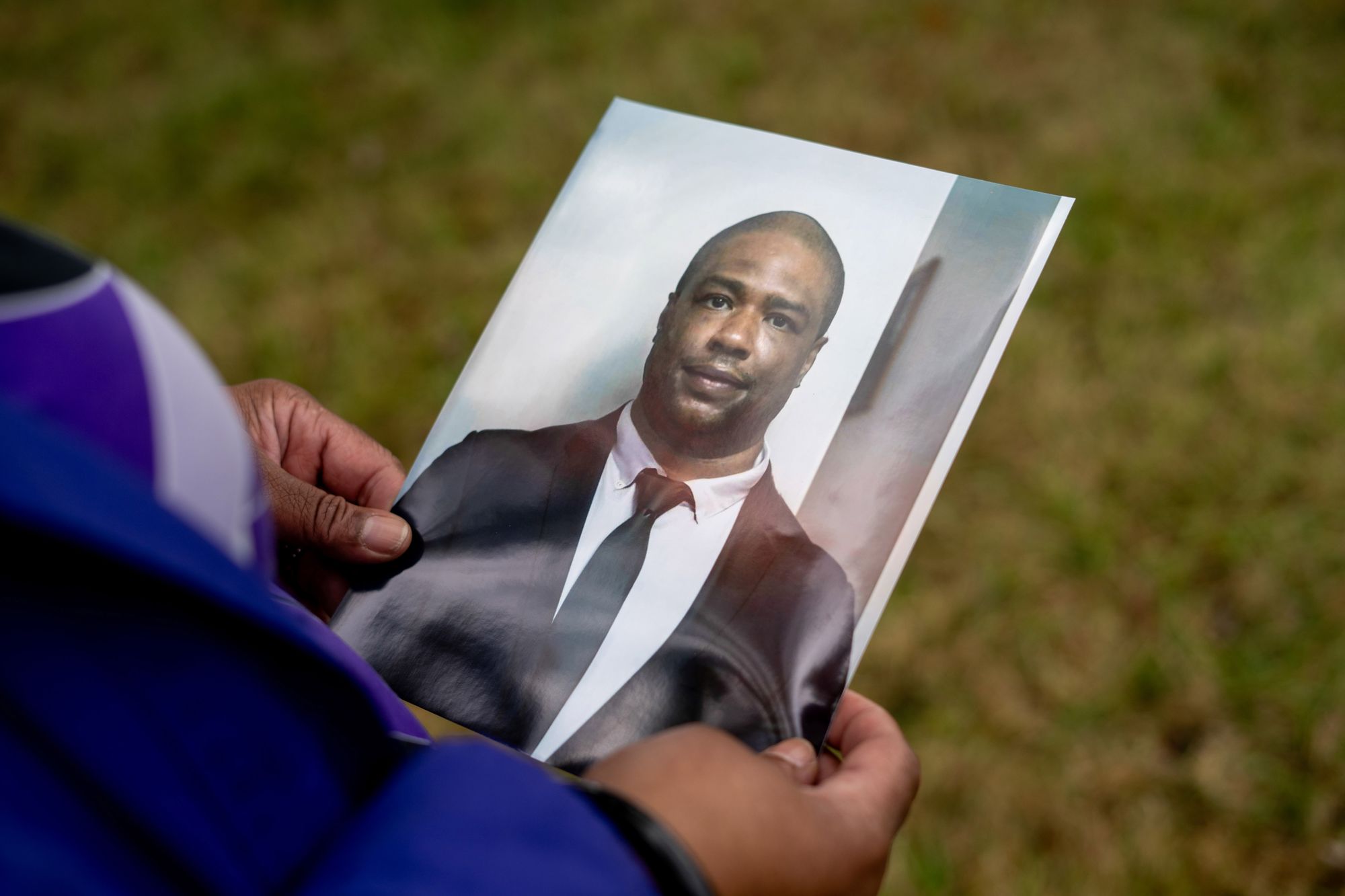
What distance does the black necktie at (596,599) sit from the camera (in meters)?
0.65

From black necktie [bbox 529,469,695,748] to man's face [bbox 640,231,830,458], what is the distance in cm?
4

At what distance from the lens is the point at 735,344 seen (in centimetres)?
70

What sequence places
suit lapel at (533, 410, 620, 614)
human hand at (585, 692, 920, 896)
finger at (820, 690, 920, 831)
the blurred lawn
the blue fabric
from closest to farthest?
1. the blue fabric
2. human hand at (585, 692, 920, 896)
3. finger at (820, 690, 920, 831)
4. suit lapel at (533, 410, 620, 614)
5. the blurred lawn

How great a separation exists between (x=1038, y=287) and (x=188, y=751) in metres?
1.55

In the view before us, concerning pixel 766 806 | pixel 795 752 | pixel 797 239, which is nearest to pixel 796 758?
pixel 795 752

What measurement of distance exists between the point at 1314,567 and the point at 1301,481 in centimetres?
13

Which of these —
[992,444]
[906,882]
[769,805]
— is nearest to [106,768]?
[769,805]

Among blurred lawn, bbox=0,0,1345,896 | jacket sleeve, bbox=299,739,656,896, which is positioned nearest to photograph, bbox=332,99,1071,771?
jacket sleeve, bbox=299,739,656,896

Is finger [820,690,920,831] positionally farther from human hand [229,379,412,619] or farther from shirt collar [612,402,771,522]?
human hand [229,379,412,619]

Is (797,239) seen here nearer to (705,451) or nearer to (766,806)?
(705,451)

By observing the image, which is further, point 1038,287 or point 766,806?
point 1038,287

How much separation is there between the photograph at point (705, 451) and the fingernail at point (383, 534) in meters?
0.02

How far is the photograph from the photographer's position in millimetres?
642

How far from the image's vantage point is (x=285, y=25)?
7.75 ft
